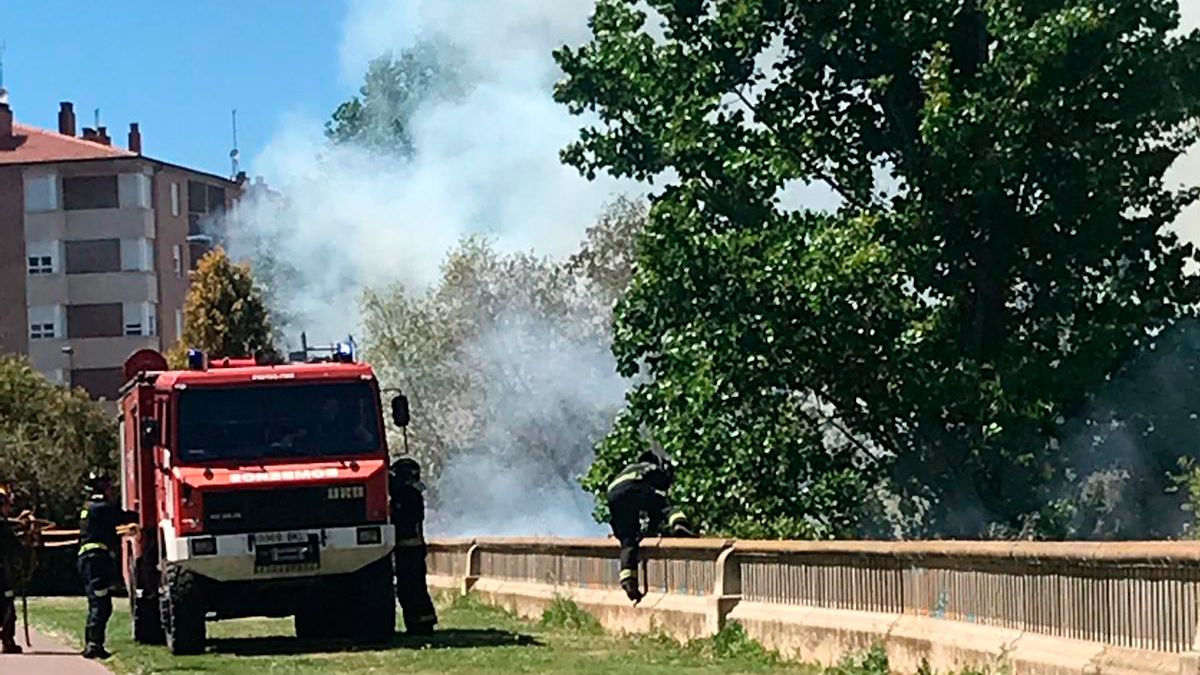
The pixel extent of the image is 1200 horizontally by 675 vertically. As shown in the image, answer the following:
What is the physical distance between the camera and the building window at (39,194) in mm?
85812

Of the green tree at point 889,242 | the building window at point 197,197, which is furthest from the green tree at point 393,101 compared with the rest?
the green tree at point 889,242

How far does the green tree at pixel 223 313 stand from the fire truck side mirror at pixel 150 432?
4404 centimetres

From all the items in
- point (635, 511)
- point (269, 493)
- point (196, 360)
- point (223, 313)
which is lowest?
point (635, 511)

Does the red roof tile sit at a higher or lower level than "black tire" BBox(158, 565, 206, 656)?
higher

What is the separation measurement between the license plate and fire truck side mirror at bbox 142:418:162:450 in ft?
5.32

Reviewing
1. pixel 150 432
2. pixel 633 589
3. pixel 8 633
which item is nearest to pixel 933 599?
pixel 633 589

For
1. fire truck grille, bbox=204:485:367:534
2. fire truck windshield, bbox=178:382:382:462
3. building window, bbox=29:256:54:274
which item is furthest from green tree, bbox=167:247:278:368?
fire truck grille, bbox=204:485:367:534

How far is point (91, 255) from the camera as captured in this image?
283 feet

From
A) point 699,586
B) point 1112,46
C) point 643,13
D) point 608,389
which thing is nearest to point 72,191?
point 608,389

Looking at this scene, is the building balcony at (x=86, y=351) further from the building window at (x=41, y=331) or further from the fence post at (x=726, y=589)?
the fence post at (x=726, y=589)

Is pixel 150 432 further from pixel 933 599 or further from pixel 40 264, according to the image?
pixel 40 264

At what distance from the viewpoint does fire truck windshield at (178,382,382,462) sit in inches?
863

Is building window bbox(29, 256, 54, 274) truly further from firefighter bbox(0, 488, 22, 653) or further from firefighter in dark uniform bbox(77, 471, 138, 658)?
firefighter in dark uniform bbox(77, 471, 138, 658)

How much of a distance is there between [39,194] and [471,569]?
5859 centimetres
